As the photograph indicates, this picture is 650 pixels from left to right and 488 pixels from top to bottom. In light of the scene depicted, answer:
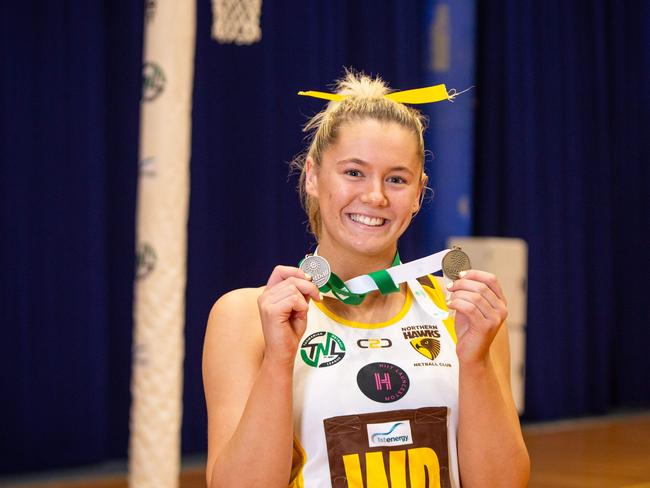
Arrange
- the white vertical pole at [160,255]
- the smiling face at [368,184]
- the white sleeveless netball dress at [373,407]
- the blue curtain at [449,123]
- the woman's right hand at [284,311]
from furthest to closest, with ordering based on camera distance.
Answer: the blue curtain at [449,123]
the white vertical pole at [160,255]
the smiling face at [368,184]
the white sleeveless netball dress at [373,407]
the woman's right hand at [284,311]

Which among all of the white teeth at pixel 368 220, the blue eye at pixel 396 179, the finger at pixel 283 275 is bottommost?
the finger at pixel 283 275

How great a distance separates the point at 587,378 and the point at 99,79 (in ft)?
14.8

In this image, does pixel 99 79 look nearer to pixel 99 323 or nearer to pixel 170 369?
pixel 99 323

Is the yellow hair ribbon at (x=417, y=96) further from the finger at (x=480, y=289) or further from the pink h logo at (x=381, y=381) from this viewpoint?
the pink h logo at (x=381, y=381)

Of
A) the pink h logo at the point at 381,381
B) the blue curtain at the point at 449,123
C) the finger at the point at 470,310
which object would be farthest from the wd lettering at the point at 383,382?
the blue curtain at the point at 449,123

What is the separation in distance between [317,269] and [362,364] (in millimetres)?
229

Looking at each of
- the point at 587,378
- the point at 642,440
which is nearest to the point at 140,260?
the point at 642,440

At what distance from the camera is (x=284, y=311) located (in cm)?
163

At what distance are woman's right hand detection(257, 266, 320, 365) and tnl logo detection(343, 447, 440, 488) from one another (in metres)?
0.26

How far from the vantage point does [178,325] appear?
3227 mm

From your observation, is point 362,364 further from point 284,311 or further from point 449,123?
point 449,123

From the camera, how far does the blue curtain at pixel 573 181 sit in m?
6.71

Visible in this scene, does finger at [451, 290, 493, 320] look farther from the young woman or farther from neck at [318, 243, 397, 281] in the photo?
neck at [318, 243, 397, 281]

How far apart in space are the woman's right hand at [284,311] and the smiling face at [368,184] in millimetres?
240
